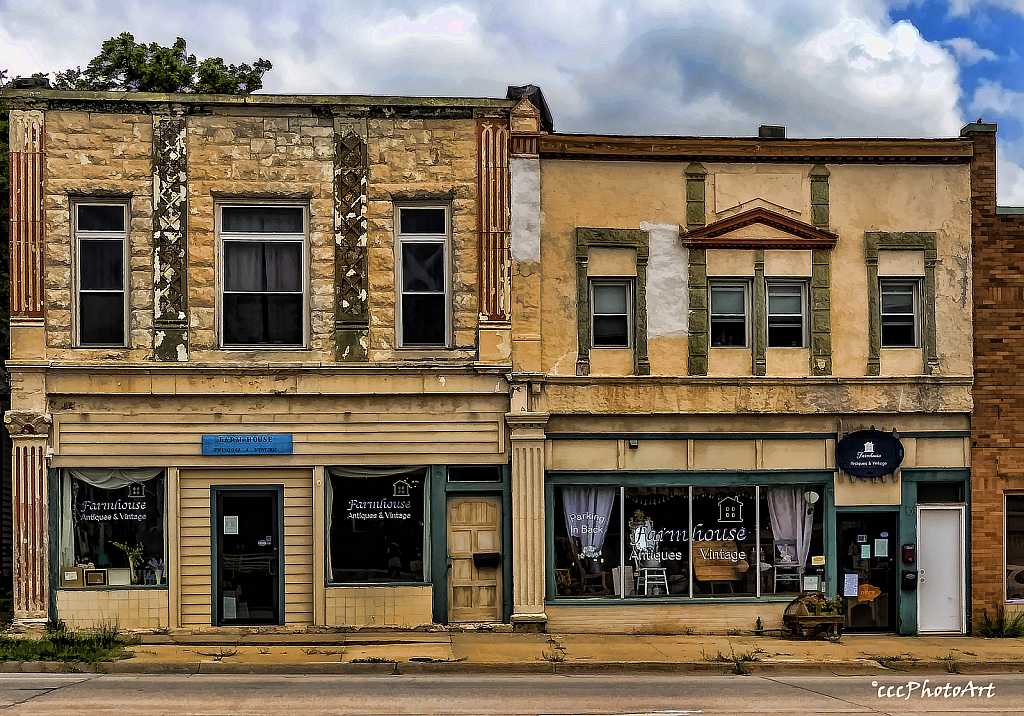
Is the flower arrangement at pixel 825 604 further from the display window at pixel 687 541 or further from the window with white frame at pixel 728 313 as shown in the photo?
the window with white frame at pixel 728 313

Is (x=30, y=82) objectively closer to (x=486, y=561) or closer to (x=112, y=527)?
(x=112, y=527)

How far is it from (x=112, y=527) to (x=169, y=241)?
472 centimetres

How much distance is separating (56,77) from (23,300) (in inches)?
346

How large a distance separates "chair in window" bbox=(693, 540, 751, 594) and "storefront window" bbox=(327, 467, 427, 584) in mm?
4621

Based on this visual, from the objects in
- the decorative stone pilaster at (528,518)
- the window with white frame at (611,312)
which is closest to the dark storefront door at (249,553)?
the decorative stone pilaster at (528,518)

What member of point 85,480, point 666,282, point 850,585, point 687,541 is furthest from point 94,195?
Result: point 850,585

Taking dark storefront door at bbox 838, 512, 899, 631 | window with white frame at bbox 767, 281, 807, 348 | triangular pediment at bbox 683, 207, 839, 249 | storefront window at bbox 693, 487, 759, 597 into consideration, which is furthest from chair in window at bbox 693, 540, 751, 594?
triangular pediment at bbox 683, 207, 839, 249

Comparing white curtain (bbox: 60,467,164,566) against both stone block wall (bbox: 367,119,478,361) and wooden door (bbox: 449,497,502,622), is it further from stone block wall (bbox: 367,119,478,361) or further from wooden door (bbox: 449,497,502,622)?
wooden door (bbox: 449,497,502,622)

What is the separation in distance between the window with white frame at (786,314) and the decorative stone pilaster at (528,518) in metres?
4.27

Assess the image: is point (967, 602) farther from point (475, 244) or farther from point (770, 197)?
point (475, 244)

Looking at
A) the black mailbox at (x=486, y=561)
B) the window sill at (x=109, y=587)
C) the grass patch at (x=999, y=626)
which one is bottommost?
the grass patch at (x=999, y=626)

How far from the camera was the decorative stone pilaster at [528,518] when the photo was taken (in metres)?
17.1

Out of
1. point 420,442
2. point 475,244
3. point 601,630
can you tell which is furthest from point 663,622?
point 475,244

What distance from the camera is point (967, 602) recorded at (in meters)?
17.9
